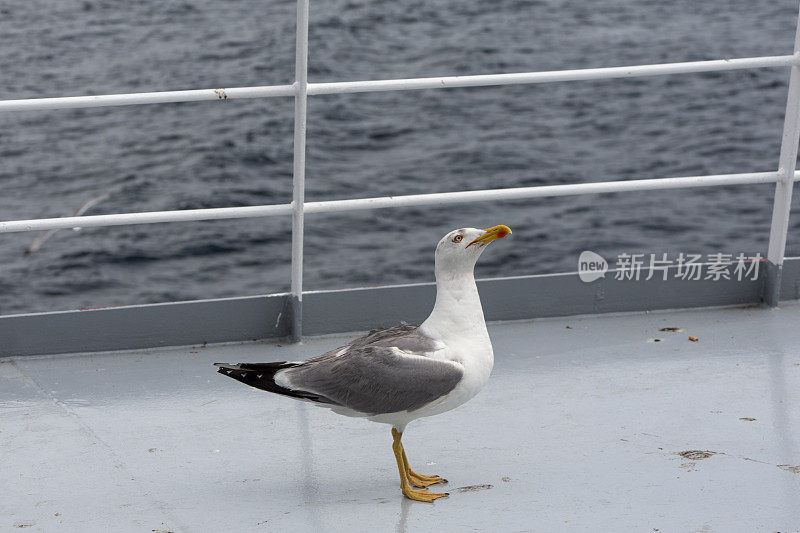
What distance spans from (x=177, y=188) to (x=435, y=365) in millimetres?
10678

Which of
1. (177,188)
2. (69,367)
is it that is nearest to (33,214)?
(177,188)

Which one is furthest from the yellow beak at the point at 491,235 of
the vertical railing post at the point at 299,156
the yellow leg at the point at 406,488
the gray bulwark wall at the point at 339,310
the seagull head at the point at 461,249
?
the gray bulwark wall at the point at 339,310

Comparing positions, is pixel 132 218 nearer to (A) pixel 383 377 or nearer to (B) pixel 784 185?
(A) pixel 383 377

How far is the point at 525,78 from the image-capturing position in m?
3.78

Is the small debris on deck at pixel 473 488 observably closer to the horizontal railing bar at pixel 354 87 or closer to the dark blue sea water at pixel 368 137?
the horizontal railing bar at pixel 354 87

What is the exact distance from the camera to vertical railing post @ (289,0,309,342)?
352 cm

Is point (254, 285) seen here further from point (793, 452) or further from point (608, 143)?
point (793, 452)

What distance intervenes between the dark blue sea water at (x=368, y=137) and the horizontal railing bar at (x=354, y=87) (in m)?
7.14

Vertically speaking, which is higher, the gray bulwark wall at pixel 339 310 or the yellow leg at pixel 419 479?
the gray bulwark wall at pixel 339 310

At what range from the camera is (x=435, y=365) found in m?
2.69

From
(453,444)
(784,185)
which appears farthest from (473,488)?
(784,185)

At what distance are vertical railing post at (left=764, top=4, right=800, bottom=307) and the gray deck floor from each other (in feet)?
0.91

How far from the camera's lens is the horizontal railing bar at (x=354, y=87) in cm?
341

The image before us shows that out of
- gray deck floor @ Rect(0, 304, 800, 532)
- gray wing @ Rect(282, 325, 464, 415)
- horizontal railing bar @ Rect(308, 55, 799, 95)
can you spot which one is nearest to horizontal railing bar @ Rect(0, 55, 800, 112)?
horizontal railing bar @ Rect(308, 55, 799, 95)
